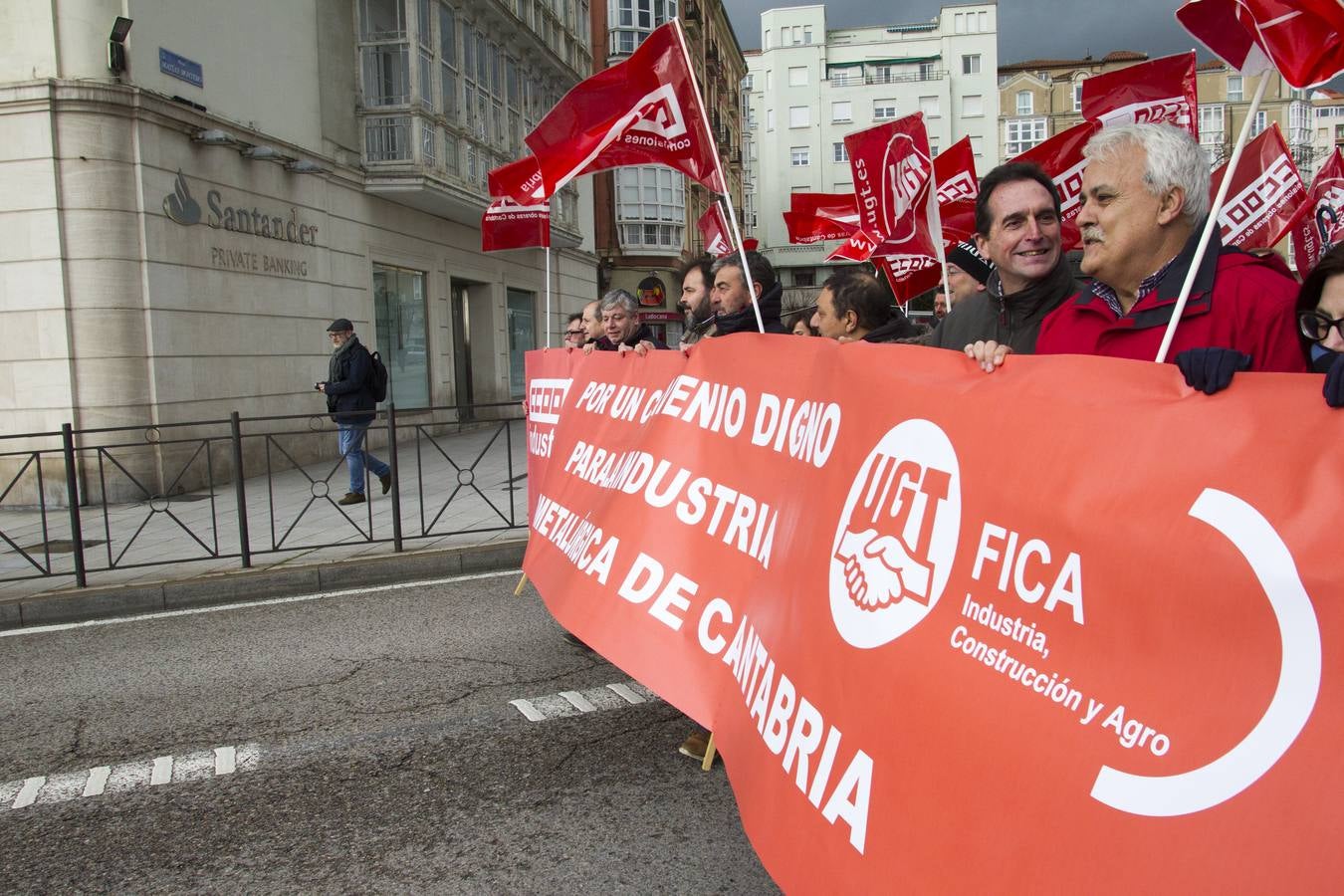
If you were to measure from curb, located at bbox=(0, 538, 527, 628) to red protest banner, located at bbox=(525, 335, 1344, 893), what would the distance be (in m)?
4.79

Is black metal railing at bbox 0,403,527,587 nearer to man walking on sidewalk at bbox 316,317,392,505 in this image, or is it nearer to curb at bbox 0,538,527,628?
man walking on sidewalk at bbox 316,317,392,505

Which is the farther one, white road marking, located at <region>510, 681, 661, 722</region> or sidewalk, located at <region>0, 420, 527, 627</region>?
sidewalk, located at <region>0, 420, 527, 627</region>

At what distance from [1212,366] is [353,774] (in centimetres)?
329

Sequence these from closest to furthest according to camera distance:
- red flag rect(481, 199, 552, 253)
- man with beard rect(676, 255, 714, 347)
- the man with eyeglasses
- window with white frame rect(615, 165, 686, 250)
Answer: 1. man with beard rect(676, 255, 714, 347)
2. red flag rect(481, 199, 552, 253)
3. the man with eyeglasses
4. window with white frame rect(615, 165, 686, 250)

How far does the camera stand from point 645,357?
454cm

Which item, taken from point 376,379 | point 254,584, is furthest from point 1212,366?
point 376,379

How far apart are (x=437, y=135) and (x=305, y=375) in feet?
17.8

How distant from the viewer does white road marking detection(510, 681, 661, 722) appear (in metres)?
4.36

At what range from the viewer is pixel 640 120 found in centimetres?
472

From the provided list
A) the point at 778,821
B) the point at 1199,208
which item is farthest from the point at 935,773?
the point at 1199,208

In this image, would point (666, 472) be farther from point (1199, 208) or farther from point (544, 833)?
point (1199, 208)

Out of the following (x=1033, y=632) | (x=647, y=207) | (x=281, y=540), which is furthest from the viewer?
(x=647, y=207)

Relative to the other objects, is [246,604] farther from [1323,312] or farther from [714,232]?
[714,232]

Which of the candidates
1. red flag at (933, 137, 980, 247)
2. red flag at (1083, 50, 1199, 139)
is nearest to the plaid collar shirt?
red flag at (1083, 50, 1199, 139)
